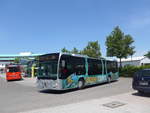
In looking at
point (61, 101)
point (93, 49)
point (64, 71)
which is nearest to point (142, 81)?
point (61, 101)

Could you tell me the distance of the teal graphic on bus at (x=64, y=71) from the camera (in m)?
12.0

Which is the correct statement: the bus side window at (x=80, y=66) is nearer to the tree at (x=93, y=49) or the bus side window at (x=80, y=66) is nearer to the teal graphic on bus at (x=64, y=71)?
the teal graphic on bus at (x=64, y=71)

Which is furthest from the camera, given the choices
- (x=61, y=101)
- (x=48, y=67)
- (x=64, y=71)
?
(x=48, y=67)

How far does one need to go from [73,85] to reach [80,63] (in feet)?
6.82

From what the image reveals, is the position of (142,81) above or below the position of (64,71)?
below

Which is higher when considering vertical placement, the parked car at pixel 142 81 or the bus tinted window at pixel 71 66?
the bus tinted window at pixel 71 66

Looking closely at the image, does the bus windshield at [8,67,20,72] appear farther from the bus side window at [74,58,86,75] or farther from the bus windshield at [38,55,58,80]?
the bus side window at [74,58,86,75]

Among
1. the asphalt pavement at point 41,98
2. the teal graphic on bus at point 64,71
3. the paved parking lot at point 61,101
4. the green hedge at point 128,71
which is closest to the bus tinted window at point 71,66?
the teal graphic on bus at point 64,71

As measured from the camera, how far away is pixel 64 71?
1224 centimetres

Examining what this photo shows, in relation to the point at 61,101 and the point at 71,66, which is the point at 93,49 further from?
the point at 61,101

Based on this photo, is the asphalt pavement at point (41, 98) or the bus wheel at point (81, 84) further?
the bus wheel at point (81, 84)

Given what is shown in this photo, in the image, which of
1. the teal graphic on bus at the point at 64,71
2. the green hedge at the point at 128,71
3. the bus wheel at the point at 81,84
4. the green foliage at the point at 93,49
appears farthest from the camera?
the green foliage at the point at 93,49

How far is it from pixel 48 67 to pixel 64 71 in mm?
1250

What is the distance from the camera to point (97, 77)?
55.5 ft
